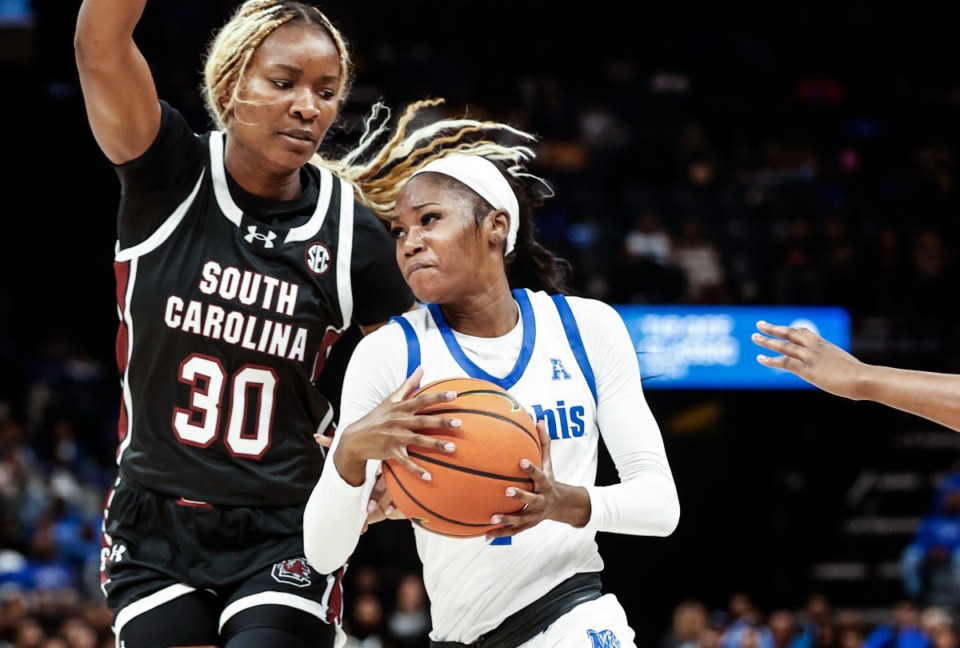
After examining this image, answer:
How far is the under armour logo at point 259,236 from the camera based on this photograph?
362 centimetres

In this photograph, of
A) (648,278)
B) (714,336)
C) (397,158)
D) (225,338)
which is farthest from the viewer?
(648,278)

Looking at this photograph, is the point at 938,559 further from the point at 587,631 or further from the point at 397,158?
the point at 587,631

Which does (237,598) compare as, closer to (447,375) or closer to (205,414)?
(205,414)

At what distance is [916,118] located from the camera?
1669 cm

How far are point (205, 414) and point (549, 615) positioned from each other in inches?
42.7

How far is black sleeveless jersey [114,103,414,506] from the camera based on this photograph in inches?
138

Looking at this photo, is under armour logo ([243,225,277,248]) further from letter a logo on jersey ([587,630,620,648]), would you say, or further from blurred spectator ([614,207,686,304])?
blurred spectator ([614,207,686,304])

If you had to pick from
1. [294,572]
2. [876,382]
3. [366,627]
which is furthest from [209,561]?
[366,627]

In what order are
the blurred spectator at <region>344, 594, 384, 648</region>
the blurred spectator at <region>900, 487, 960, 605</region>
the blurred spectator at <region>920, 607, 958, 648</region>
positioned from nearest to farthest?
the blurred spectator at <region>920, 607, 958, 648</region> < the blurred spectator at <region>344, 594, 384, 648</region> < the blurred spectator at <region>900, 487, 960, 605</region>

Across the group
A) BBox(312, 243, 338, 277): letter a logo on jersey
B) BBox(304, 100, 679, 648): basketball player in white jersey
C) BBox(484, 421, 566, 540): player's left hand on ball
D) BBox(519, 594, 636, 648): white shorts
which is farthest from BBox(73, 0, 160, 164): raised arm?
BBox(519, 594, 636, 648): white shorts

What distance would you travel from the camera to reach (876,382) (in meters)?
3.17

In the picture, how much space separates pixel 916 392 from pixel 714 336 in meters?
9.84

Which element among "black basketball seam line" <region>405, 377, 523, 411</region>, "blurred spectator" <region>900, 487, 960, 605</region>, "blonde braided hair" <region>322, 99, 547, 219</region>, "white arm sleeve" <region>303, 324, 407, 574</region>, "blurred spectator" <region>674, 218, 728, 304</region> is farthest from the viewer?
"blurred spectator" <region>674, 218, 728, 304</region>

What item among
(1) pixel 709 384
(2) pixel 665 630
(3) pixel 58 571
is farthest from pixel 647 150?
(3) pixel 58 571
